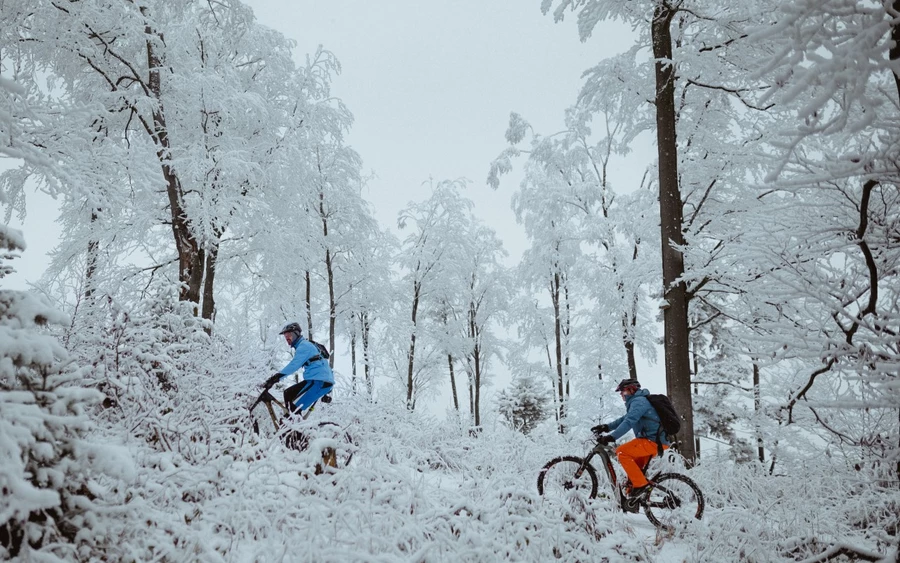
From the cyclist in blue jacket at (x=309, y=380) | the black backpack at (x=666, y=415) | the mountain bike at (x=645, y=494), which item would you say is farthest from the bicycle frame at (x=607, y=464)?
the cyclist in blue jacket at (x=309, y=380)

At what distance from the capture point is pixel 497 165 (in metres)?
12.8

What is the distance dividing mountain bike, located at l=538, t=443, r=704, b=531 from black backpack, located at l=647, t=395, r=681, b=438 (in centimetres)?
50

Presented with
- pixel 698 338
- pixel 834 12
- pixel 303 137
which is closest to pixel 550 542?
pixel 834 12

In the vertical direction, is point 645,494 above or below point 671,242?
below

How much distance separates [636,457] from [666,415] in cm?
64

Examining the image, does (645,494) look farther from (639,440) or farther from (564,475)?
(564,475)

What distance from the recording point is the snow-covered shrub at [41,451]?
188 centimetres

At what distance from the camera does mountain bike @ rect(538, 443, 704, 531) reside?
489cm

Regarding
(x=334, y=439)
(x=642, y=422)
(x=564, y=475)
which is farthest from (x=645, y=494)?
(x=334, y=439)

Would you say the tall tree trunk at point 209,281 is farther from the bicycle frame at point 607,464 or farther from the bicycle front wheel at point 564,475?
the bicycle frame at point 607,464

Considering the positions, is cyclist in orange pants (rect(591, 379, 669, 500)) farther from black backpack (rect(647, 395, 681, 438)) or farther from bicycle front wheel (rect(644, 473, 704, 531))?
bicycle front wheel (rect(644, 473, 704, 531))

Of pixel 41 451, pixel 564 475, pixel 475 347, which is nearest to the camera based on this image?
pixel 41 451

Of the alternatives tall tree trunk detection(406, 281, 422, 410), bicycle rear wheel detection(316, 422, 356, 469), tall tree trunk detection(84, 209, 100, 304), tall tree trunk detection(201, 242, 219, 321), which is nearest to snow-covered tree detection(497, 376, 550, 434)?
tall tree trunk detection(406, 281, 422, 410)

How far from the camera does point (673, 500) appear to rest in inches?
209
